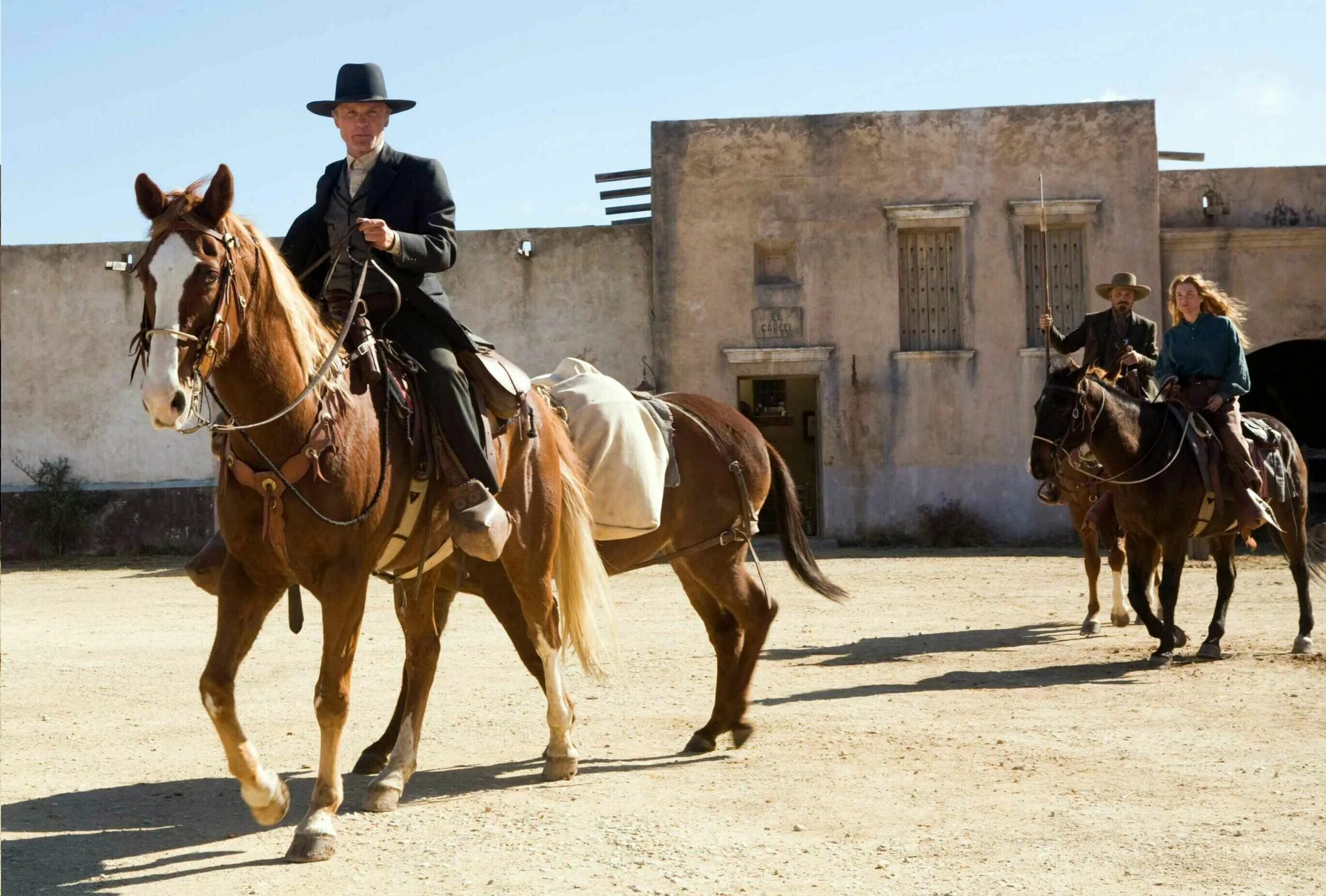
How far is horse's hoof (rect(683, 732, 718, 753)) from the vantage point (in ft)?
22.7

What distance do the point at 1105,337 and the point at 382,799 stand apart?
8.38 metres

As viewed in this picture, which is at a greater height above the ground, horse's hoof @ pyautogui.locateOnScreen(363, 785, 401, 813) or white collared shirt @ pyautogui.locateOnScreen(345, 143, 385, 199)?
white collared shirt @ pyautogui.locateOnScreen(345, 143, 385, 199)

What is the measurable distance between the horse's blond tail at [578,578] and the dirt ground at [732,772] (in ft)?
2.12

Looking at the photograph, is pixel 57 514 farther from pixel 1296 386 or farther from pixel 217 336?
pixel 1296 386

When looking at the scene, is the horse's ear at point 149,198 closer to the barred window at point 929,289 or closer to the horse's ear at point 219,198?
the horse's ear at point 219,198

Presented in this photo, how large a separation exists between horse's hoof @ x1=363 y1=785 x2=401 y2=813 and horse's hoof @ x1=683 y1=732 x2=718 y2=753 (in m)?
1.70

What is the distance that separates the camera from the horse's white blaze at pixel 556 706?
6.35 metres

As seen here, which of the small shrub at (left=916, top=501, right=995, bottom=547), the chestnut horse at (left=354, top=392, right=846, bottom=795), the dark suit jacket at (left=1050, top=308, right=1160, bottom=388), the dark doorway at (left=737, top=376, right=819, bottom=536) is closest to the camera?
the chestnut horse at (left=354, top=392, right=846, bottom=795)

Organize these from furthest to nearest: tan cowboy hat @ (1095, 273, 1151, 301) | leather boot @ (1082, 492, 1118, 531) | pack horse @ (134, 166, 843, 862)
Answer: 1. tan cowboy hat @ (1095, 273, 1151, 301)
2. leather boot @ (1082, 492, 1118, 531)
3. pack horse @ (134, 166, 843, 862)

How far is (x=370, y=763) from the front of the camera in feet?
21.9

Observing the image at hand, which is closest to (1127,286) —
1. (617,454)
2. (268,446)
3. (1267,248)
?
(617,454)

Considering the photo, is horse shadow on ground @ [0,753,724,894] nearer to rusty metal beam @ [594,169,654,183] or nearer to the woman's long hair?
the woman's long hair

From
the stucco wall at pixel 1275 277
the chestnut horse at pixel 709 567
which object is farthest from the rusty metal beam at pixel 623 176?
the chestnut horse at pixel 709 567

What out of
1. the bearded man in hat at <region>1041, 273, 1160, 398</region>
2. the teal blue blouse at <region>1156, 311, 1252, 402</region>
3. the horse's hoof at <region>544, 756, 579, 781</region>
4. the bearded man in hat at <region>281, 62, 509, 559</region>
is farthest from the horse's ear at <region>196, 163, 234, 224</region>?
the bearded man in hat at <region>1041, 273, 1160, 398</region>
